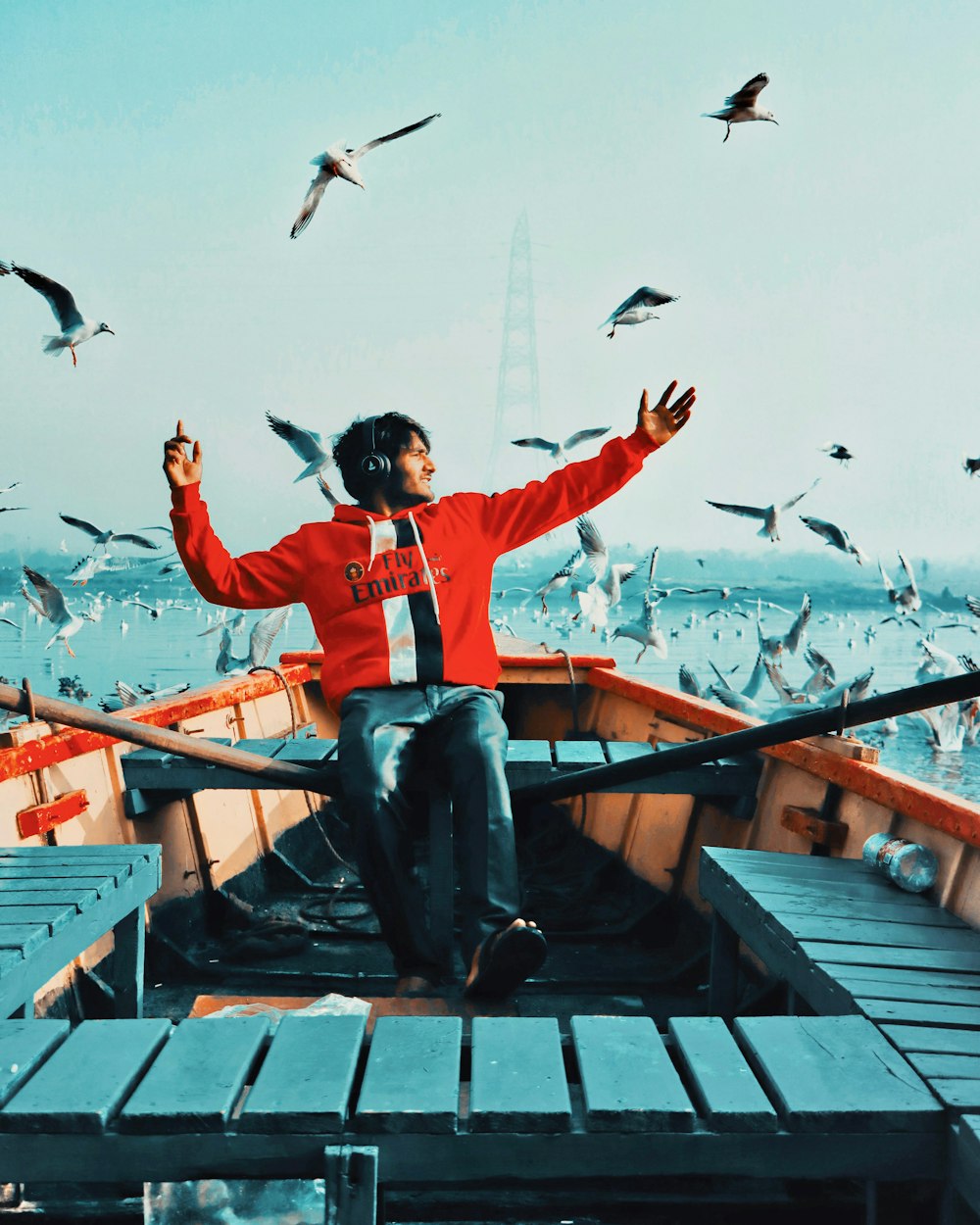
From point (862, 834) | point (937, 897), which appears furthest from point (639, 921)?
point (937, 897)

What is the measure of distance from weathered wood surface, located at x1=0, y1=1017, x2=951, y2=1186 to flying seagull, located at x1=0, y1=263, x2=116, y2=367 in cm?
→ 537

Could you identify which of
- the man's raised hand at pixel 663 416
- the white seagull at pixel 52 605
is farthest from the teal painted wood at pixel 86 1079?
the white seagull at pixel 52 605

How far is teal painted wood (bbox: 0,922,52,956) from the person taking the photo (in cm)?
189

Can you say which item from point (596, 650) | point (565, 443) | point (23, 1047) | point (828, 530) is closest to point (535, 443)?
point (565, 443)

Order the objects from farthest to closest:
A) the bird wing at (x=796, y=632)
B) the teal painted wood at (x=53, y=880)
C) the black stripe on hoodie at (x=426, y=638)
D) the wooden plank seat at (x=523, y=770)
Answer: the bird wing at (x=796, y=632)
the wooden plank seat at (x=523, y=770)
the black stripe on hoodie at (x=426, y=638)
the teal painted wood at (x=53, y=880)

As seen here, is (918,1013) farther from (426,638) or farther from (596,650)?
(596,650)

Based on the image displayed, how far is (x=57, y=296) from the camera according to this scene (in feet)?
19.8

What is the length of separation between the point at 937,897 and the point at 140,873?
6.06 feet

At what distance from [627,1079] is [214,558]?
212cm

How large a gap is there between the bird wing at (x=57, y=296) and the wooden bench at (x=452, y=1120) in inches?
199

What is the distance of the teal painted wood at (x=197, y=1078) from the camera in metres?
1.28

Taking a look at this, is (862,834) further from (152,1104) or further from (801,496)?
(801,496)

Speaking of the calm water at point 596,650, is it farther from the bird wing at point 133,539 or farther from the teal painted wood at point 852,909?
the teal painted wood at point 852,909

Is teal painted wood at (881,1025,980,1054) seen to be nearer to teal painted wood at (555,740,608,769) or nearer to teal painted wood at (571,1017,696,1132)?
teal painted wood at (571,1017,696,1132)
